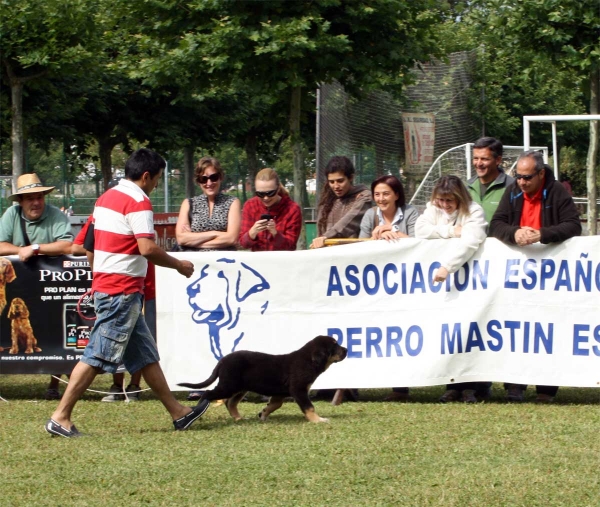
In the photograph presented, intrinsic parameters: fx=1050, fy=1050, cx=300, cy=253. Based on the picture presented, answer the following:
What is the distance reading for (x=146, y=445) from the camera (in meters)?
6.39

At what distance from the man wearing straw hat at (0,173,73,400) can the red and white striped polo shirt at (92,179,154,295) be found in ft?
6.02

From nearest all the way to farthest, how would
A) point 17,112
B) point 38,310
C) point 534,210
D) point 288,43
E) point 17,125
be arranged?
point 534,210 < point 38,310 < point 288,43 < point 17,112 < point 17,125

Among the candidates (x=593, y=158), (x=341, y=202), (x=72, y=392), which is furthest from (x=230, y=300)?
(x=593, y=158)

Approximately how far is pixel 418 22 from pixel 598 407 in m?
11.8

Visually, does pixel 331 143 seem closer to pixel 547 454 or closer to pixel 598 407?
pixel 598 407

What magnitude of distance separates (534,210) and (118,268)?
125 inches

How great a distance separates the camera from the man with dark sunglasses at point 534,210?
302 inches

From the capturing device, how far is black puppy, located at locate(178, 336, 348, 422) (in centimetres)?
705

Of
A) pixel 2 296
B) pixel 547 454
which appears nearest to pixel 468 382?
pixel 547 454

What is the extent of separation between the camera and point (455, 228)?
8016 mm

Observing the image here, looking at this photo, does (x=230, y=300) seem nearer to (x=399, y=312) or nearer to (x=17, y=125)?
(x=399, y=312)

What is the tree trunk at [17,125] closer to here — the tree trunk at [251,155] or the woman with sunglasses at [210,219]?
the woman with sunglasses at [210,219]

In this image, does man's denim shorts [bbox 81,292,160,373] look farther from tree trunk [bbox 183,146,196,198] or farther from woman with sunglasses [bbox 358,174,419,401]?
tree trunk [bbox 183,146,196,198]

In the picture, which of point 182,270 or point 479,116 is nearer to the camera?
point 182,270
